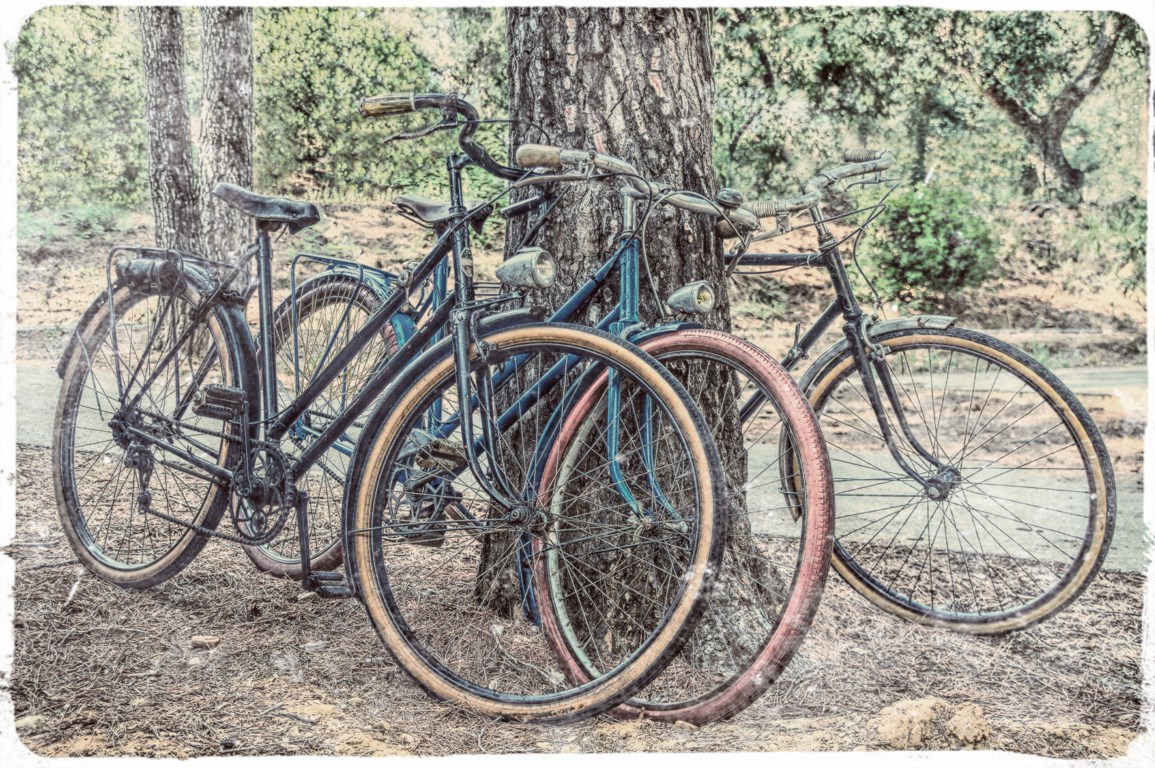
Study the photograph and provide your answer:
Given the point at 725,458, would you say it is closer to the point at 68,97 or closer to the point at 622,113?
the point at 622,113

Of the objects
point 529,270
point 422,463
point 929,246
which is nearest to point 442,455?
point 422,463

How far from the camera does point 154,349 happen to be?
2512mm

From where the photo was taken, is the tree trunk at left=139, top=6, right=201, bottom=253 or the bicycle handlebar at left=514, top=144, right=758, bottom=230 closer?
the bicycle handlebar at left=514, top=144, right=758, bottom=230

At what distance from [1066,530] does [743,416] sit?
2.82 feet

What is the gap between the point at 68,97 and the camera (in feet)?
7.65

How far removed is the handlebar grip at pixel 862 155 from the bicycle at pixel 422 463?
880mm

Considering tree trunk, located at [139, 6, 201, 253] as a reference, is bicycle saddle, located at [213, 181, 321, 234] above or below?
below

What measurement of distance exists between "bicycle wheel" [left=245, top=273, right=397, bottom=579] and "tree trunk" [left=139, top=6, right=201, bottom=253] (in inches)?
12.6

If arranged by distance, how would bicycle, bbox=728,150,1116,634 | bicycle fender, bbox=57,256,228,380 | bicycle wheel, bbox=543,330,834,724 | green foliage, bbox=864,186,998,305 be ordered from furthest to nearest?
green foliage, bbox=864,186,998,305 < bicycle fender, bbox=57,256,228,380 < bicycle, bbox=728,150,1116,634 < bicycle wheel, bbox=543,330,834,724

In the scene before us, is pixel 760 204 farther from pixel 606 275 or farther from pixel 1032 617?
pixel 1032 617

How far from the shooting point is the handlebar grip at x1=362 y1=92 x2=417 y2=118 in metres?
2.09

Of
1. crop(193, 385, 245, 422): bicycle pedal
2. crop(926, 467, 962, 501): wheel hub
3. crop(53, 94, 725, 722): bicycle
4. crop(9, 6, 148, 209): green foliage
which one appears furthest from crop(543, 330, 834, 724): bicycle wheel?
crop(9, 6, 148, 209): green foliage

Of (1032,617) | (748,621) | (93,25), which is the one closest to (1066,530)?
(1032,617)

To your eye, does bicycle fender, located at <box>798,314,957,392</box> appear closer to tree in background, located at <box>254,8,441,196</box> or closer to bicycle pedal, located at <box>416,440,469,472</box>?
bicycle pedal, located at <box>416,440,469,472</box>
